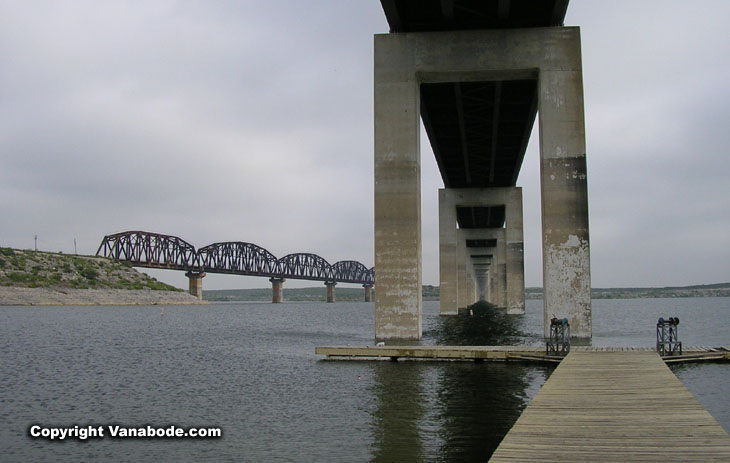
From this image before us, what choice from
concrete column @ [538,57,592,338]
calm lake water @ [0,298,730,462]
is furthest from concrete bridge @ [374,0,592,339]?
calm lake water @ [0,298,730,462]

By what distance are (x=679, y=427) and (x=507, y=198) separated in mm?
69292

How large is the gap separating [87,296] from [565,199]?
363ft

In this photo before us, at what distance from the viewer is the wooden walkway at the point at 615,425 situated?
25.7 ft

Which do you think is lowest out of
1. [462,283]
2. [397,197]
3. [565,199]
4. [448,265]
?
[462,283]

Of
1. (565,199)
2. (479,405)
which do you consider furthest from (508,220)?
(479,405)

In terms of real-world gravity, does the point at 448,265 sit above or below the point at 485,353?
above

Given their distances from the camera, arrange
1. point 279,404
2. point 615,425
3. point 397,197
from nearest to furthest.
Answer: point 615,425, point 279,404, point 397,197

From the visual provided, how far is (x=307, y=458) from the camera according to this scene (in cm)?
1134

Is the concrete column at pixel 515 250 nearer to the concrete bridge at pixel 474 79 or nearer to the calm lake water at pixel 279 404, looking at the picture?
the concrete bridge at pixel 474 79

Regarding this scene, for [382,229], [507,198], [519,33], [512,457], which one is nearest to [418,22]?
[519,33]

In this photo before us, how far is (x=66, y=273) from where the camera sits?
128 metres

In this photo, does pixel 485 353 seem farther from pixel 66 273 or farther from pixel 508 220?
pixel 66 273

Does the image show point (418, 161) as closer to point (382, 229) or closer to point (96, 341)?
point (382, 229)

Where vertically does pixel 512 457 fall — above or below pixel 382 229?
below
